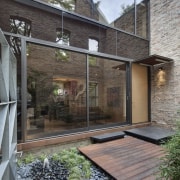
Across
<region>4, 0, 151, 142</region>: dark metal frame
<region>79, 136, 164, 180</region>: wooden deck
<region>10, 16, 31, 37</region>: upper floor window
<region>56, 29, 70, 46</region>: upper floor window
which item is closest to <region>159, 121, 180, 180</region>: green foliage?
<region>79, 136, 164, 180</region>: wooden deck

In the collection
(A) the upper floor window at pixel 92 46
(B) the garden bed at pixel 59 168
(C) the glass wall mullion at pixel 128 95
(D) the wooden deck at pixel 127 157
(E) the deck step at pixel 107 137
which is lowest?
(B) the garden bed at pixel 59 168

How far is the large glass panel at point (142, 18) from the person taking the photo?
6129mm

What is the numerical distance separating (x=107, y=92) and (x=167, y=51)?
101 inches

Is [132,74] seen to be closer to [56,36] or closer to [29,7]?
[56,36]

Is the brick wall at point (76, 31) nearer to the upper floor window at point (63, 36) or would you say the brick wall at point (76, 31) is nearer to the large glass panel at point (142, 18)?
the upper floor window at point (63, 36)

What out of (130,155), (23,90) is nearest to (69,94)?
(23,90)

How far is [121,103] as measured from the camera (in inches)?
233

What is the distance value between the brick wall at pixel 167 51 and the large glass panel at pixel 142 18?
0.22m

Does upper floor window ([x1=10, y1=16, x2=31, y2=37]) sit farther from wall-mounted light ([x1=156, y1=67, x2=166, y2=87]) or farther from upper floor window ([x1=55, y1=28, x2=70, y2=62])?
wall-mounted light ([x1=156, y1=67, x2=166, y2=87])

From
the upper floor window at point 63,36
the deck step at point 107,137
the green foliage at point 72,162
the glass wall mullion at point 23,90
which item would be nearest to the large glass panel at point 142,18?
the upper floor window at point 63,36

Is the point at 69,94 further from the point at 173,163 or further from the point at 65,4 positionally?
the point at 173,163

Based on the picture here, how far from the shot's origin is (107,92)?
5.76 metres

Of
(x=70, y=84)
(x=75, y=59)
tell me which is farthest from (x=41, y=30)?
(x=70, y=84)

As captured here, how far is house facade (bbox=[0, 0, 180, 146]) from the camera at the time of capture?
13.0 feet
